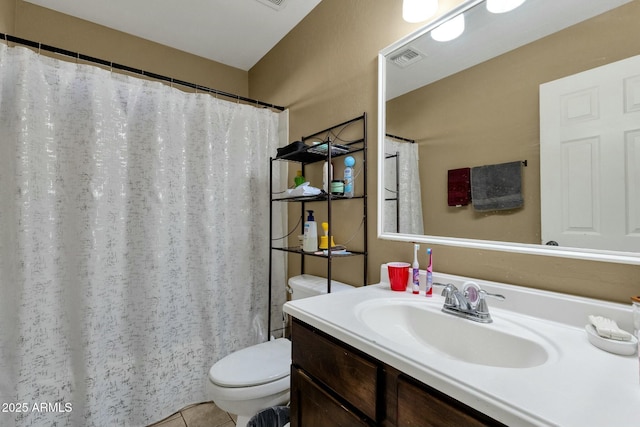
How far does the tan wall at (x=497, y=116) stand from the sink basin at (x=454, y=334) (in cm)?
31

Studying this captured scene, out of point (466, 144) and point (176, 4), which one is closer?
point (466, 144)

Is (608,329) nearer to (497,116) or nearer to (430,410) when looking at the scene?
(430,410)

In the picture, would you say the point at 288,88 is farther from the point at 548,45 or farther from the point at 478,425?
the point at 478,425

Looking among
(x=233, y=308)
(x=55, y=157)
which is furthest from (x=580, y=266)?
(x=55, y=157)

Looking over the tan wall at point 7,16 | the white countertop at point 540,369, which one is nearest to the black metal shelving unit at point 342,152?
the white countertop at point 540,369

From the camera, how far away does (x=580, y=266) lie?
780mm

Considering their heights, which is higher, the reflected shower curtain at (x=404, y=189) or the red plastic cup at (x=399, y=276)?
the reflected shower curtain at (x=404, y=189)

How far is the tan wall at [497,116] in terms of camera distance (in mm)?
786

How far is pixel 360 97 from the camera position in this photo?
57.0 inches

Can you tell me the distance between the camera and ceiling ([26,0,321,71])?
1.77 metres

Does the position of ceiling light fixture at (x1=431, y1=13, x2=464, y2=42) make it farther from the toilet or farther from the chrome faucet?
the toilet

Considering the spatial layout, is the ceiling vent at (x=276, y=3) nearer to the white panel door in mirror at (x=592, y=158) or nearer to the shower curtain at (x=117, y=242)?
the shower curtain at (x=117, y=242)

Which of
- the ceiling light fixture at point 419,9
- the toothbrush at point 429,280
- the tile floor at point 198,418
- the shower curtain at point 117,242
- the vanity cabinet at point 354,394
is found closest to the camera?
the vanity cabinet at point 354,394

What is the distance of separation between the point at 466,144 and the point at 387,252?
1.82 feet
